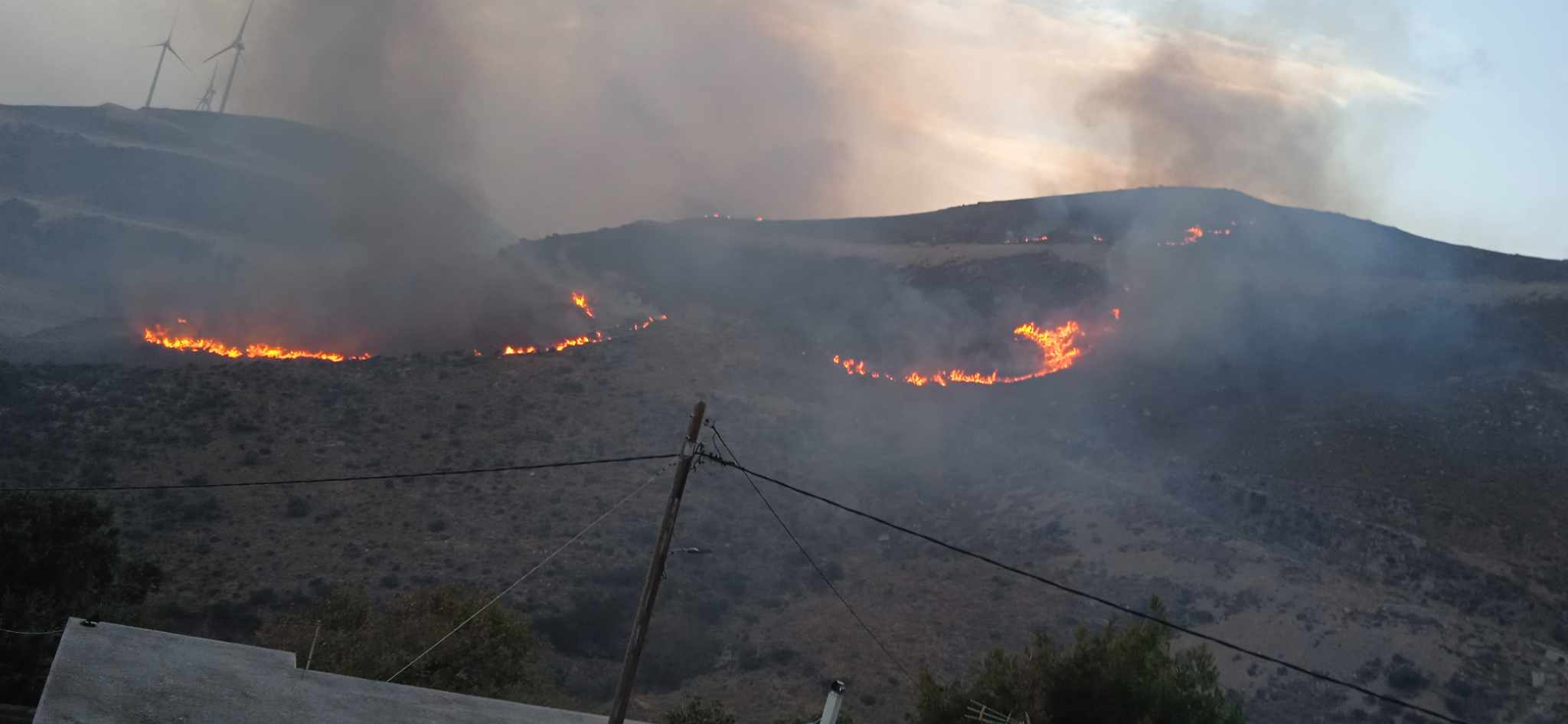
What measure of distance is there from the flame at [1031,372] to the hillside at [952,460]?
0.47 meters

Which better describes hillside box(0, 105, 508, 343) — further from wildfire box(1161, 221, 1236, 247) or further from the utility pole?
the utility pole

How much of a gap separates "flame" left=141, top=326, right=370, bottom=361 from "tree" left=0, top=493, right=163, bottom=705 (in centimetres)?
2981

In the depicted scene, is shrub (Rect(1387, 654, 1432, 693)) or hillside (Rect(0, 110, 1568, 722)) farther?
hillside (Rect(0, 110, 1568, 722))

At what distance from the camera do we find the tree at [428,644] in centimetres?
2828

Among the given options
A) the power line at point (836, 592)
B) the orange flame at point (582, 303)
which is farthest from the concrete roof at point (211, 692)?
the orange flame at point (582, 303)

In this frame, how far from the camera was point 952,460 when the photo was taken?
187ft

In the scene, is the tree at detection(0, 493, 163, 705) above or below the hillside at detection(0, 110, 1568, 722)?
below

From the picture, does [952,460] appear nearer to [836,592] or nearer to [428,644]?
[836,592]

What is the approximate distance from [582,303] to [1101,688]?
169 feet

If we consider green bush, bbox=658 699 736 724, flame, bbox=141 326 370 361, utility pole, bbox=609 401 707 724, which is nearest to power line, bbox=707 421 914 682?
green bush, bbox=658 699 736 724

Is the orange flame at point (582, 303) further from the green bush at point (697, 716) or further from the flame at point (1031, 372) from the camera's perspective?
the green bush at point (697, 716)

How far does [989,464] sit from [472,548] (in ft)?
80.2

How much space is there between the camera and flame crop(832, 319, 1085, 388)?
2554 inches

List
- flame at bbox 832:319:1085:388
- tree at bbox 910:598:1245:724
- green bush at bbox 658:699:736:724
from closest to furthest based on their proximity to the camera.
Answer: tree at bbox 910:598:1245:724 → green bush at bbox 658:699:736:724 → flame at bbox 832:319:1085:388
